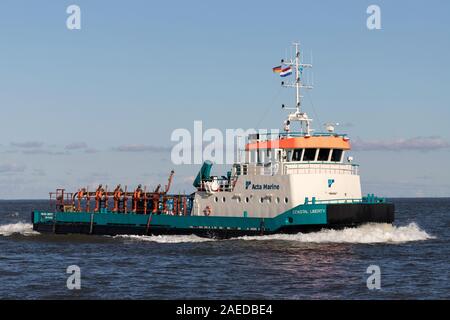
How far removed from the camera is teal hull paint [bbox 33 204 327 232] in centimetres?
3759

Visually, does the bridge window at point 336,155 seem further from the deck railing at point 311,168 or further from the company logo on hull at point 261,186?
the company logo on hull at point 261,186

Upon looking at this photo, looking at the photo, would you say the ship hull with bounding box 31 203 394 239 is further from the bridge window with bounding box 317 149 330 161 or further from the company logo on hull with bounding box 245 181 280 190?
the bridge window with bounding box 317 149 330 161

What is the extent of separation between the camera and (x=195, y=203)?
144 feet

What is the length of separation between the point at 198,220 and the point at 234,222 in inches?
107

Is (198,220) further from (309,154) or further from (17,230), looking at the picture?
(17,230)

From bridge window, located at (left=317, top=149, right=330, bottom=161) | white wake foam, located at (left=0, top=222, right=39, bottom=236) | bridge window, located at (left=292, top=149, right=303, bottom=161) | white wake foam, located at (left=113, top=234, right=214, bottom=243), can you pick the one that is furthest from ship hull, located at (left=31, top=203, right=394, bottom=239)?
white wake foam, located at (left=0, top=222, right=39, bottom=236)

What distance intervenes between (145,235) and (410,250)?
17.1 metres

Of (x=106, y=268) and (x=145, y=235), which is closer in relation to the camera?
(x=106, y=268)

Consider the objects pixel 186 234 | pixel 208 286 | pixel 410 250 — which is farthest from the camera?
pixel 186 234

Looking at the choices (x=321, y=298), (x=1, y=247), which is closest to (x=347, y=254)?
(x=321, y=298)

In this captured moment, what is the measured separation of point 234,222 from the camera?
133 ft

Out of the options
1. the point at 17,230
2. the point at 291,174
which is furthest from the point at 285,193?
the point at 17,230
